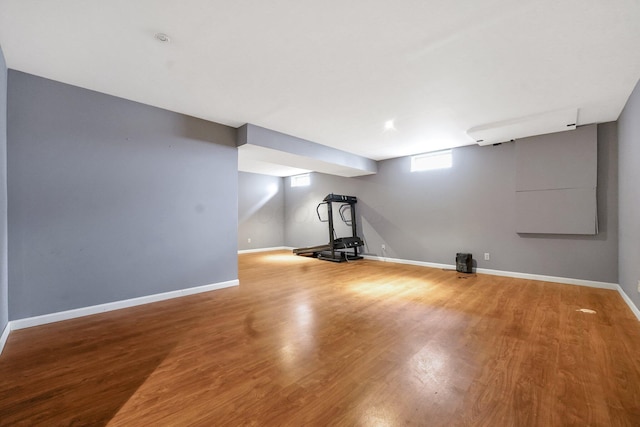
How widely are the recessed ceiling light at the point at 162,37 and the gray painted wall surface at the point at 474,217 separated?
5.23 metres

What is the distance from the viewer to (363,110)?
144 inches

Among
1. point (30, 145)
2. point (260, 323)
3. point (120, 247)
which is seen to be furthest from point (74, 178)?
point (260, 323)

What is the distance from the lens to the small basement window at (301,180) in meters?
8.66

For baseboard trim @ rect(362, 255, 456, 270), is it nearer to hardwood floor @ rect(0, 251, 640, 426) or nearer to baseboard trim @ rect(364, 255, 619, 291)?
baseboard trim @ rect(364, 255, 619, 291)

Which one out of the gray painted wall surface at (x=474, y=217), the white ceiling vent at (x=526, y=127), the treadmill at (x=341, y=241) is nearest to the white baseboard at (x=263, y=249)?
the treadmill at (x=341, y=241)

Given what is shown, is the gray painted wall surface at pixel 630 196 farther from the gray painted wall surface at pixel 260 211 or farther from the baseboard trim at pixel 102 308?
the gray painted wall surface at pixel 260 211

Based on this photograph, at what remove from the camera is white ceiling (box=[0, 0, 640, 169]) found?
190cm

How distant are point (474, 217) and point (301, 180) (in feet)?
17.3

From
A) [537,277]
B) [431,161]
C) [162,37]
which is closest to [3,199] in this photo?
[162,37]

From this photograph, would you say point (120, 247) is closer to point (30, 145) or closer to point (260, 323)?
point (30, 145)

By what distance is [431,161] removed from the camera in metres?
5.95

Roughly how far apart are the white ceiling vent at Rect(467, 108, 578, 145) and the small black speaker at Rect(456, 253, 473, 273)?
2.18 m

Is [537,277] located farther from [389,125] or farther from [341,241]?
[341,241]

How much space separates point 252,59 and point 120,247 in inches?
105
